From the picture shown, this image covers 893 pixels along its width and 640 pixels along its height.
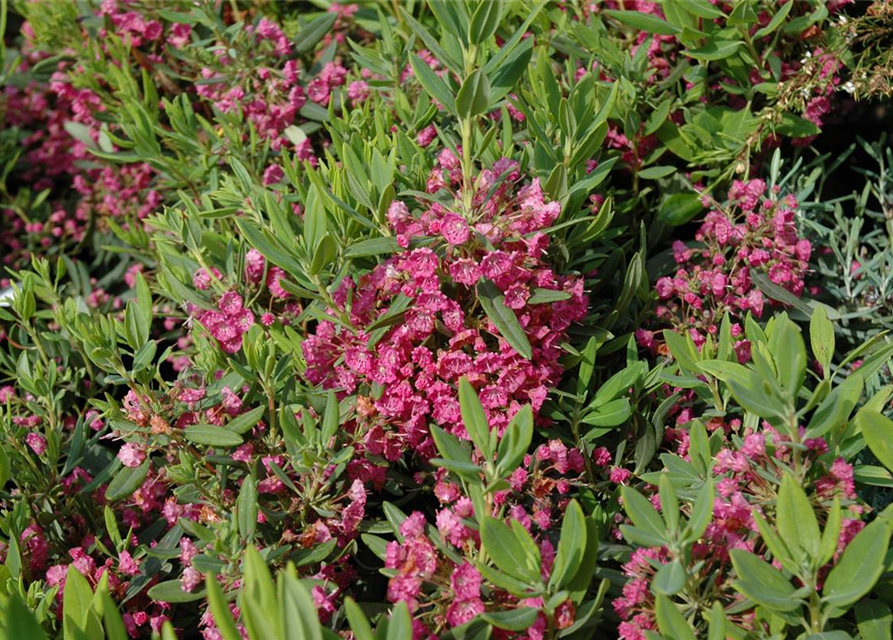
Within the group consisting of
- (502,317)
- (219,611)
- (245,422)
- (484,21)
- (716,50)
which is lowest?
(245,422)

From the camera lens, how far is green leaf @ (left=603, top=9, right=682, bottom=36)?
6.49 ft

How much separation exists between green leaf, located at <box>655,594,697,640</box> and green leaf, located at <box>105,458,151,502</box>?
3.02 ft

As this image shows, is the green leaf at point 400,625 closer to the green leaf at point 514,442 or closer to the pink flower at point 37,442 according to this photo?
the green leaf at point 514,442

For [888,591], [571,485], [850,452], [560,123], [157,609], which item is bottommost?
[157,609]

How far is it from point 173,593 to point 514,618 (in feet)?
1.87

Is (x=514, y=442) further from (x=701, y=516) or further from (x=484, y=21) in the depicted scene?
(x=484, y=21)

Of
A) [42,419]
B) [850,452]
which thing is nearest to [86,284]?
[42,419]

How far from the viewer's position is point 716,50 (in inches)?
77.5

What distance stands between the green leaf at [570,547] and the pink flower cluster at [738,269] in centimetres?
67

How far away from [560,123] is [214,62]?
1.06 m

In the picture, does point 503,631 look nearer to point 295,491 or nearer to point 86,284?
point 295,491

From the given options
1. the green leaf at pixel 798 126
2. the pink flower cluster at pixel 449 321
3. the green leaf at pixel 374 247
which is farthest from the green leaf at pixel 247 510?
the green leaf at pixel 798 126

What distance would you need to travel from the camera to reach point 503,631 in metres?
1.31

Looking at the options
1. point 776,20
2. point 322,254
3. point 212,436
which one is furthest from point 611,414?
point 776,20
